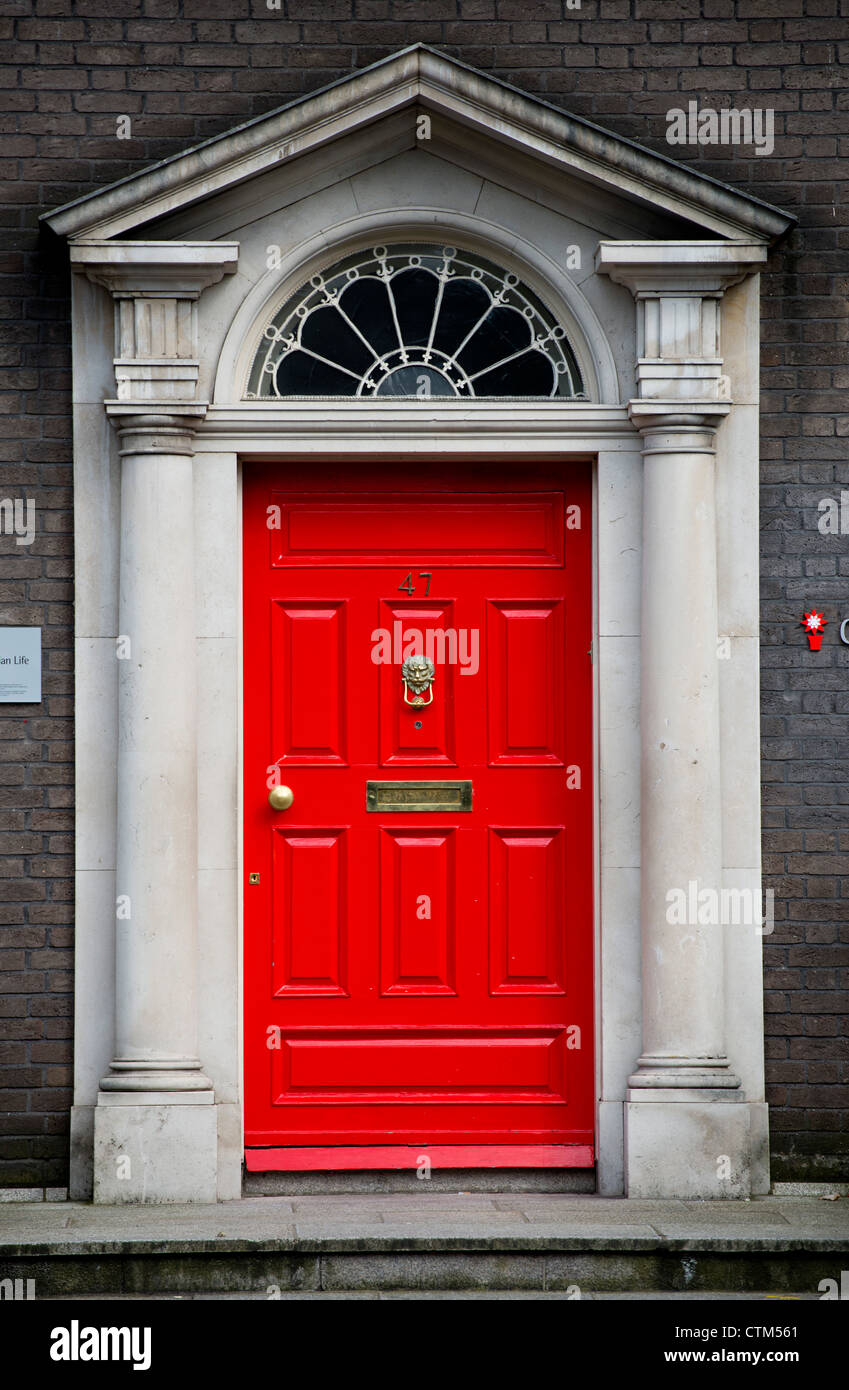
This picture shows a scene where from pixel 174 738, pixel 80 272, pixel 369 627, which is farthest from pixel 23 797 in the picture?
pixel 80 272

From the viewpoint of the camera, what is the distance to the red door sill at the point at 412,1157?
244 inches

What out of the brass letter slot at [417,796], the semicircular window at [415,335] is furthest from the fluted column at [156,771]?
the brass letter slot at [417,796]

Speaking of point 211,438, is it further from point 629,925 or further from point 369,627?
point 629,925

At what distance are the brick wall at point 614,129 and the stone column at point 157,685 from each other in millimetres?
266

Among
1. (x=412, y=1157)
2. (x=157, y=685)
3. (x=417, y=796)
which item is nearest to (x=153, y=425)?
(x=157, y=685)

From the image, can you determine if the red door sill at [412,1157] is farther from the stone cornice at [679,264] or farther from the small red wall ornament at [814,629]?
the stone cornice at [679,264]

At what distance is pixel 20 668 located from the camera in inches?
243

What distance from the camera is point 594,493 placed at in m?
6.35

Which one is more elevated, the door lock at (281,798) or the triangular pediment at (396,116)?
the triangular pediment at (396,116)

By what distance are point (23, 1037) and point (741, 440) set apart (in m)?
3.51

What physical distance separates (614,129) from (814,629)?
2.04m

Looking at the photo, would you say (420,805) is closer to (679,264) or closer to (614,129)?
(679,264)

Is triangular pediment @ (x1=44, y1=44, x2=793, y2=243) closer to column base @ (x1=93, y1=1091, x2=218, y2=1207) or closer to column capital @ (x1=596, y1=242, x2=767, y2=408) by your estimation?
column capital @ (x1=596, y1=242, x2=767, y2=408)

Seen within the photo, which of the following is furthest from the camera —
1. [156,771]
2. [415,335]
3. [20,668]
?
[415,335]
